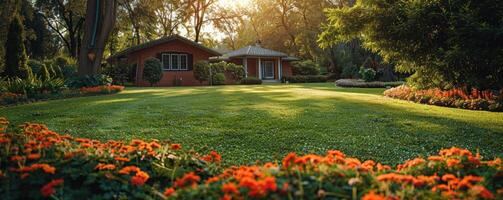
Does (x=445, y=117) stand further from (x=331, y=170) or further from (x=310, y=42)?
(x=310, y=42)

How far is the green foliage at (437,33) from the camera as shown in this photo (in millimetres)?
8383

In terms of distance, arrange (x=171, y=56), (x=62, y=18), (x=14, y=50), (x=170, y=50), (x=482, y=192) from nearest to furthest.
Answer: (x=482, y=192) < (x=14, y=50) < (x=170, y=50) < (x=171, y=56) < (x=62, y=18)

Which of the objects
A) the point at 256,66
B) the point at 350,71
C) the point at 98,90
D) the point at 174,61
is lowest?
the point at 98,90

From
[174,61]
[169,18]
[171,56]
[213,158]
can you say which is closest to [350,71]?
[174,61]

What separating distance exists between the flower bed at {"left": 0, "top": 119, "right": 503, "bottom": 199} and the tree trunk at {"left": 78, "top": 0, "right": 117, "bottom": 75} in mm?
13533

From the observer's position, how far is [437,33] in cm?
947

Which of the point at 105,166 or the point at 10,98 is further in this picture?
the point at 10,98

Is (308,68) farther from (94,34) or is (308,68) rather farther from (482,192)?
(482,192)

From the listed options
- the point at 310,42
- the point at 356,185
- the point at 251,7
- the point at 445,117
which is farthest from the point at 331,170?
the point at 251,7

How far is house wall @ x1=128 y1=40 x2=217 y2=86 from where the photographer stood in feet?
84.8

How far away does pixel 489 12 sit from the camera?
8766mm

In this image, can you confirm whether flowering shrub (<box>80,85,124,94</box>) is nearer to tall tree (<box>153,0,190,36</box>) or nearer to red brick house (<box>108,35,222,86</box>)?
red brick house (<box>108,35,222,86</box>)

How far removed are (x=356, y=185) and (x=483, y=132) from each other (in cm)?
491

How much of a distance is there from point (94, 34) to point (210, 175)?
14.5m
